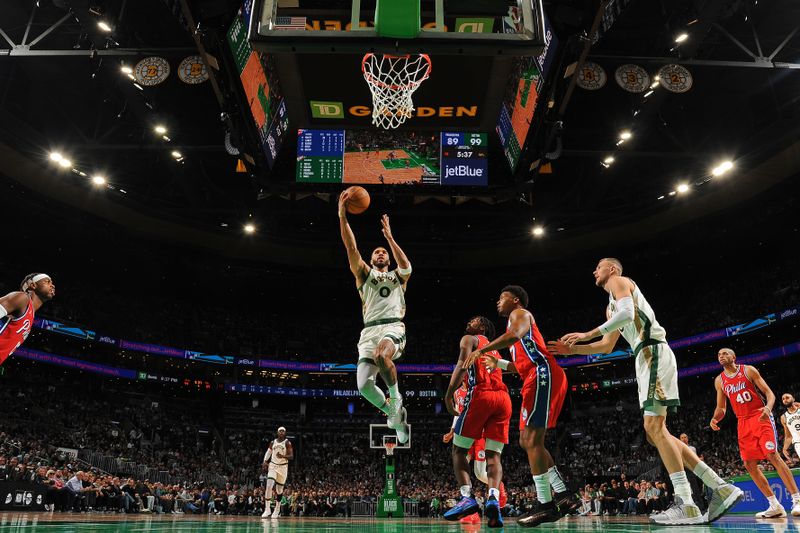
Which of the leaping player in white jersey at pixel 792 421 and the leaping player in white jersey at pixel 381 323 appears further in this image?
the leaping player in white jersey at pixel 792 421

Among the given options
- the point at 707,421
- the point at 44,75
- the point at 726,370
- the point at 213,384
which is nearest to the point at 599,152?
the point at 726,370

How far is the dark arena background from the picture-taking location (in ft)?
32.4

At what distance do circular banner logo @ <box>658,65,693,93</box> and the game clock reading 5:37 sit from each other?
14.9ft

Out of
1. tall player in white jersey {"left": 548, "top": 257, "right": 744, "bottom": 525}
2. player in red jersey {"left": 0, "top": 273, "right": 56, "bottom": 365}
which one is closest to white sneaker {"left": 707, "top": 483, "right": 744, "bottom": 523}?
tall player in white jersey {"left": 548, "top": 257, "right": 744, "bottom": 525}

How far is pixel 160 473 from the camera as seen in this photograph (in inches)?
1008

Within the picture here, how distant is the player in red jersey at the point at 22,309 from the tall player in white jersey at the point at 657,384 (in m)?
5.73

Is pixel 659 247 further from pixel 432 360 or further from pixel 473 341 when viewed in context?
pixel 473 341

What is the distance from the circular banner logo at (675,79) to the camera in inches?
551

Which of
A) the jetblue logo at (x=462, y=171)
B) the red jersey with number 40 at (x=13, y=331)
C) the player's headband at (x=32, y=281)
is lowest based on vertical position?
the red jersey with number 40 at (x=13, y=331)

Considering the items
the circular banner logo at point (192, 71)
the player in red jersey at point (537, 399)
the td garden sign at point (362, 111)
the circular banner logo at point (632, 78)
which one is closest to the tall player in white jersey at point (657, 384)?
the player in red jersey at point (537, 399)

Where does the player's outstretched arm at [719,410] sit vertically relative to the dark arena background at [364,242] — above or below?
below

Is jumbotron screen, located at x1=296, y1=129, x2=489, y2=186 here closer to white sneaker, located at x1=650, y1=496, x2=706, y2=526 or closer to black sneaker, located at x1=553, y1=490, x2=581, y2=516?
black sneaker, located at x1=553, y1=490, x2=581, y2=516

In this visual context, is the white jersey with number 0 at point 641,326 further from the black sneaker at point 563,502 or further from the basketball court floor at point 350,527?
the basketball court floor at point 350,527

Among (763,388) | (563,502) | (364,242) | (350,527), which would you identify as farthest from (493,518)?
(364,242)
